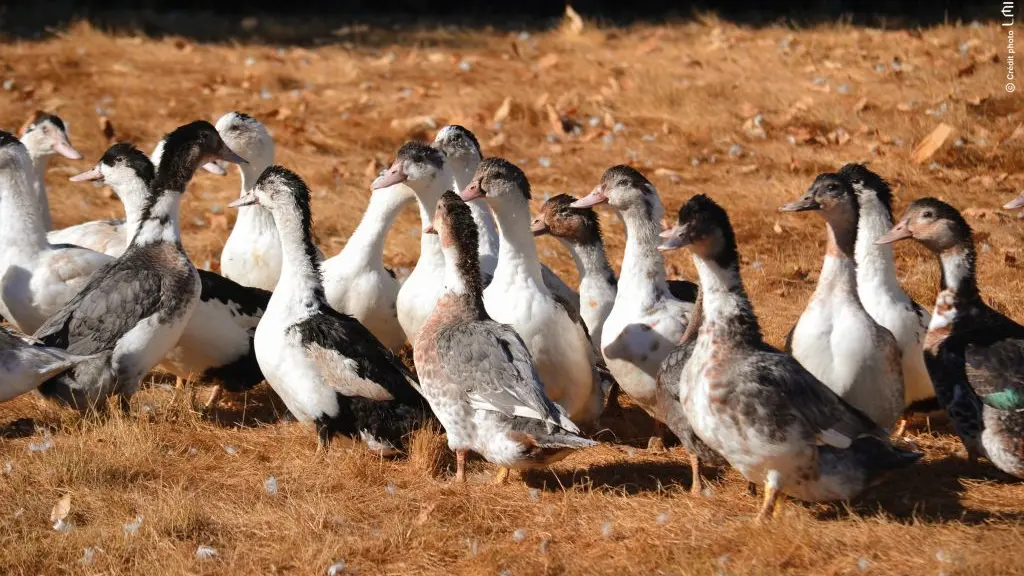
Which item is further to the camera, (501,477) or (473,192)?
(473,192)

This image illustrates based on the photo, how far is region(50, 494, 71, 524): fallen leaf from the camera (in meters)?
5.16

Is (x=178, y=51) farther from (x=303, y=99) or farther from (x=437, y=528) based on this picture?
(x=437, y=528)

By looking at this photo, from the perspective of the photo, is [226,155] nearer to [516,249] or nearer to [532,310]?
[516,249]

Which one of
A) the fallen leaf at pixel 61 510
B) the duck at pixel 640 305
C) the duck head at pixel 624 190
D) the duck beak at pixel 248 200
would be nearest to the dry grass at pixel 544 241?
the fallen leaf at pixel 61 510

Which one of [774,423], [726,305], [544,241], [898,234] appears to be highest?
[898,234]

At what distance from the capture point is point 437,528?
5.11 metres

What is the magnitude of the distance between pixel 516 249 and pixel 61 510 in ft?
8.07

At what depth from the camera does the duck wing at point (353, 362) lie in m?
5.93

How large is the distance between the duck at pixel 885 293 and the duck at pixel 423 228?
2.17 meters

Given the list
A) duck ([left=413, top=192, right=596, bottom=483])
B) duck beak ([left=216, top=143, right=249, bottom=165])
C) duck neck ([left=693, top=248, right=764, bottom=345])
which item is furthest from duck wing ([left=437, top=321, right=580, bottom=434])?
duck beak ([left=216, top=143, right=249, bottom=165])

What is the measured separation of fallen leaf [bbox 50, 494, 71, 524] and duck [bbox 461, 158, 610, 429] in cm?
214

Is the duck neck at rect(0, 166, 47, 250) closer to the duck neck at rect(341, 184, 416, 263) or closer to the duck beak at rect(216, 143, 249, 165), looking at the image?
the duck beak at rect(216, 143, 249, 165)

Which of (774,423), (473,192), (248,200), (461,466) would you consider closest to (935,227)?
(774,423)

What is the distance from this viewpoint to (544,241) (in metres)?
9.64
